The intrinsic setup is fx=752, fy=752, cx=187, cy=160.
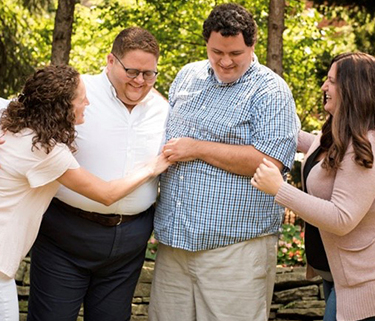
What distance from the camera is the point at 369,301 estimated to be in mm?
3234

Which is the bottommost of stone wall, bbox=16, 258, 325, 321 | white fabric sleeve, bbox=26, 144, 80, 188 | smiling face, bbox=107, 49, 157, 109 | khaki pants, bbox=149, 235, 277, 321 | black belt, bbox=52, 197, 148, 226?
stone wall, bbox=16, 258, 325, 321

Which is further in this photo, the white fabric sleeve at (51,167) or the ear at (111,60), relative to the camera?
the ear at (111,60)

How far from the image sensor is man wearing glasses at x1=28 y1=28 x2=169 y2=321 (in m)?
3.79

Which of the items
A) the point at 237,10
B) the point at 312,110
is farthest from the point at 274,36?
the point at 312,110

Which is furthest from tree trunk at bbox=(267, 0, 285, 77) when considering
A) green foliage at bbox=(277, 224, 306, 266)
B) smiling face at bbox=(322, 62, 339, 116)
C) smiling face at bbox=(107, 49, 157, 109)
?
smiling face at bbox=(322, 62, 339, 116)

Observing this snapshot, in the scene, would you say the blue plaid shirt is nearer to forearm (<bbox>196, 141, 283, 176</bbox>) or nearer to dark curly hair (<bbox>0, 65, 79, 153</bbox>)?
forearm (<bbox>196, 141, 283, 176</bbox>)

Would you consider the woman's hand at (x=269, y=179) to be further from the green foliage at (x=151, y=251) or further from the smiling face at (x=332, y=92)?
the green foliage at (x=151, y=251)

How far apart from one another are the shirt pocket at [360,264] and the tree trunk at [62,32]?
12.5 feet

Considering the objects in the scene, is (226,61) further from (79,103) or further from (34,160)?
(34,160)

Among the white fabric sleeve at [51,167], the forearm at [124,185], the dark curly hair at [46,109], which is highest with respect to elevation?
the dark curly hair at [46,109]

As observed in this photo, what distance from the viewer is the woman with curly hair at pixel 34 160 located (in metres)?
3.39

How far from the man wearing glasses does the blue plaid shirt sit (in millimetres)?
178

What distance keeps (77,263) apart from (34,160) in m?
0.72

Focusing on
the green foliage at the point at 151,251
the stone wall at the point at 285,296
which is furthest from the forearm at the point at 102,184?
the green foliage at the point at 151,251
